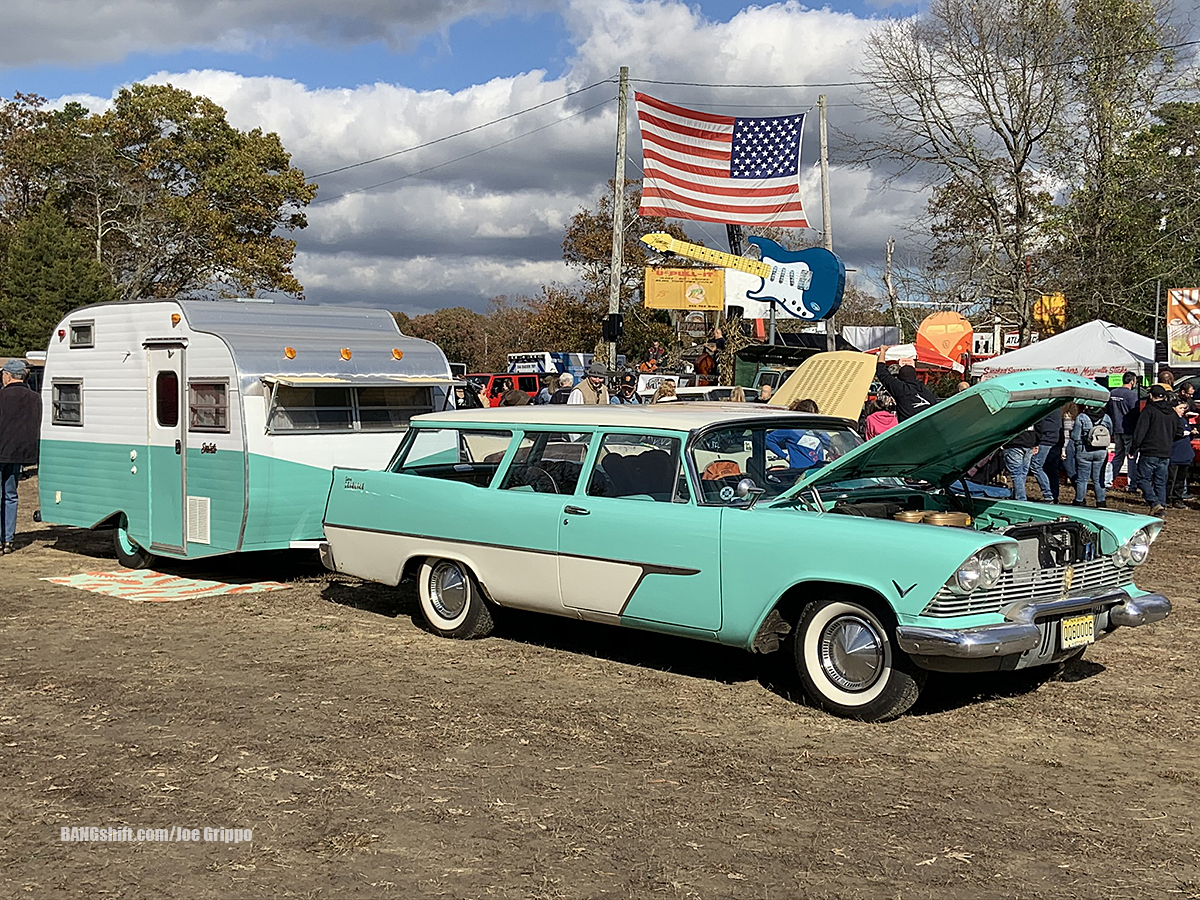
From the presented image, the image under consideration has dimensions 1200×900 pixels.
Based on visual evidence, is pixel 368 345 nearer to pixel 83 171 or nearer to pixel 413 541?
pixel 413 541

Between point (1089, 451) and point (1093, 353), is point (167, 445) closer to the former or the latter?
point (1089, 451)

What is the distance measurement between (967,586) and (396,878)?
2.96 meters

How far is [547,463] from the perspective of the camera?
7637 millimetres

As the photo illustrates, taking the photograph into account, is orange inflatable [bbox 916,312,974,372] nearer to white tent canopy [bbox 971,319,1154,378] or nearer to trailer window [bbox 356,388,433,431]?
white tent canopy [bbox 971,319,1154,378]

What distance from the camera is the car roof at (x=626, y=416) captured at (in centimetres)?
697

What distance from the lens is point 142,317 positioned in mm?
10875

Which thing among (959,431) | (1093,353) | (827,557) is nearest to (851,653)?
(827,557)

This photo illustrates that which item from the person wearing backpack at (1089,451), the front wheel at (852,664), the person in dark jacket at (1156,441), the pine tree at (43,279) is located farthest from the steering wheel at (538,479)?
the pine tree at (43,279)

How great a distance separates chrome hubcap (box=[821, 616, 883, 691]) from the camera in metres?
6.09

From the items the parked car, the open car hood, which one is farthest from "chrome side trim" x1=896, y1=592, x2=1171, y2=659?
the parked car

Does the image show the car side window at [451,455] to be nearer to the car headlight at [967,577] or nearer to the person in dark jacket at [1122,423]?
the car headlight at [967,577]

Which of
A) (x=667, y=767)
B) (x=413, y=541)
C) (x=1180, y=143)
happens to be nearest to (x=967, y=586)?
(x=667, y=767)

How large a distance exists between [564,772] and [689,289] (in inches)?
1150

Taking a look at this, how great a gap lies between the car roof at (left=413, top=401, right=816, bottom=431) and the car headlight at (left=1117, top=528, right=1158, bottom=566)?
1.90 metres
